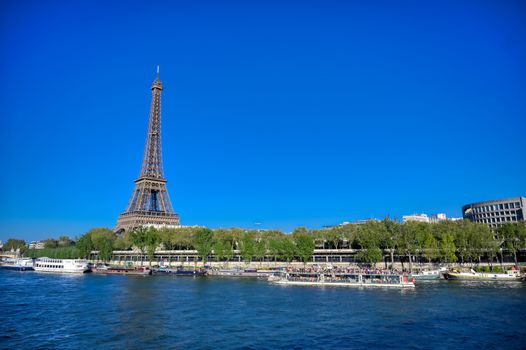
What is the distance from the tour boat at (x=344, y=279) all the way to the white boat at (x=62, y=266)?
5881cm

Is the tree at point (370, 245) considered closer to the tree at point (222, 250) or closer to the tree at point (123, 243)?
the tree at point (222, 250)

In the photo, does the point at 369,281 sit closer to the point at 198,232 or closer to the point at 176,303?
the point at 176,303

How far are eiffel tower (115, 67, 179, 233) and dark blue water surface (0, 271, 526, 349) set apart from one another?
88.4 metres

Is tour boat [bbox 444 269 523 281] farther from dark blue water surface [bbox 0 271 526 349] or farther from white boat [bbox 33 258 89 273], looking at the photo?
white boat [bbox 33 258 89 273]

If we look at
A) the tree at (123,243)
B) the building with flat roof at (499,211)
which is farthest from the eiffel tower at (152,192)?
the building with flat roof at (499,211)

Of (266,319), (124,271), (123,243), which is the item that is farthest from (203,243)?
(266,319)

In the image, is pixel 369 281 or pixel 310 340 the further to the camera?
pixel 369 281

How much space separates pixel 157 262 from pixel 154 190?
3279 centimetres

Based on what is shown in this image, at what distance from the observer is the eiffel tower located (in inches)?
5910

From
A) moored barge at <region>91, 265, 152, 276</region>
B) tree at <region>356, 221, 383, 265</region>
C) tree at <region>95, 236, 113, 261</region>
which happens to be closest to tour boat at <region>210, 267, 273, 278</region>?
moored barge at <region>91, 265, 152, 276</region>

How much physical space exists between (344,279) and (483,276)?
28.3 meters

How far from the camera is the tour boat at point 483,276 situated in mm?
76188

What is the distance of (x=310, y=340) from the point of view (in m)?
33.4

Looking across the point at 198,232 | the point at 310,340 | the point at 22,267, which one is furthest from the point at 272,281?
the point at 22,267
